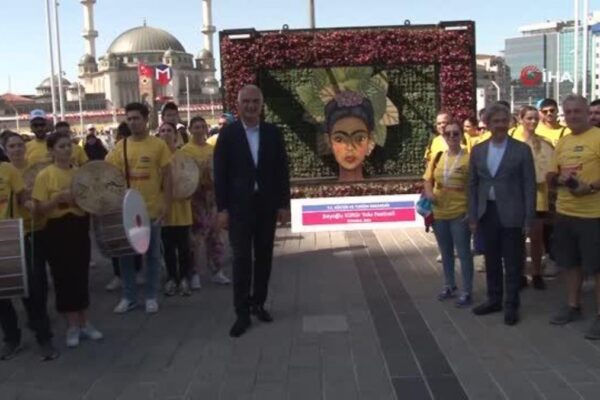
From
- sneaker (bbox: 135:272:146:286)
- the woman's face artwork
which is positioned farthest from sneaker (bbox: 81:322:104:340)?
the woman's face artwork

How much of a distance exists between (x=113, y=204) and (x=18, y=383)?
5.20 feet

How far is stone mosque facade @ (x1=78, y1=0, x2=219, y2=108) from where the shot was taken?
124 meters

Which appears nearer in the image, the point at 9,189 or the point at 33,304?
the point at 9,189

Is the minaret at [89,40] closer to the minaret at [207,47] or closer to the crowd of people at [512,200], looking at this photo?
the minaret at [207,47]

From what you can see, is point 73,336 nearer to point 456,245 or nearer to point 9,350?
point 9,350

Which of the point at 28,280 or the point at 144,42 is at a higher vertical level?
the point at 144,42

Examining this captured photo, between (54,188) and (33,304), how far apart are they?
859 millimetres

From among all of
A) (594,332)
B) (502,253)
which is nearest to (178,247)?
(502,253)

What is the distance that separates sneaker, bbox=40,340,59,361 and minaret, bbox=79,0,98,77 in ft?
386

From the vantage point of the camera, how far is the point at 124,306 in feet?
22.0

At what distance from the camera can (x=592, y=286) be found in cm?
700

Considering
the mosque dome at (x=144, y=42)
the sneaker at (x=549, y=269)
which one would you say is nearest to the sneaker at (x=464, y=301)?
the sneaker at (x=549, y=269)

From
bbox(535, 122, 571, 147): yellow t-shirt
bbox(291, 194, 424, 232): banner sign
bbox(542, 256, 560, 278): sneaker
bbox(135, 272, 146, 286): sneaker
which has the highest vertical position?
bbox(535, 122, 571, 147): yellow t-shirt

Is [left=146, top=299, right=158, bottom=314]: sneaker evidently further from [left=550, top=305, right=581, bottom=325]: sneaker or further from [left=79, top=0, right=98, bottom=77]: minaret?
[left=79, top=0, right=98, bottom=77]: minaret
